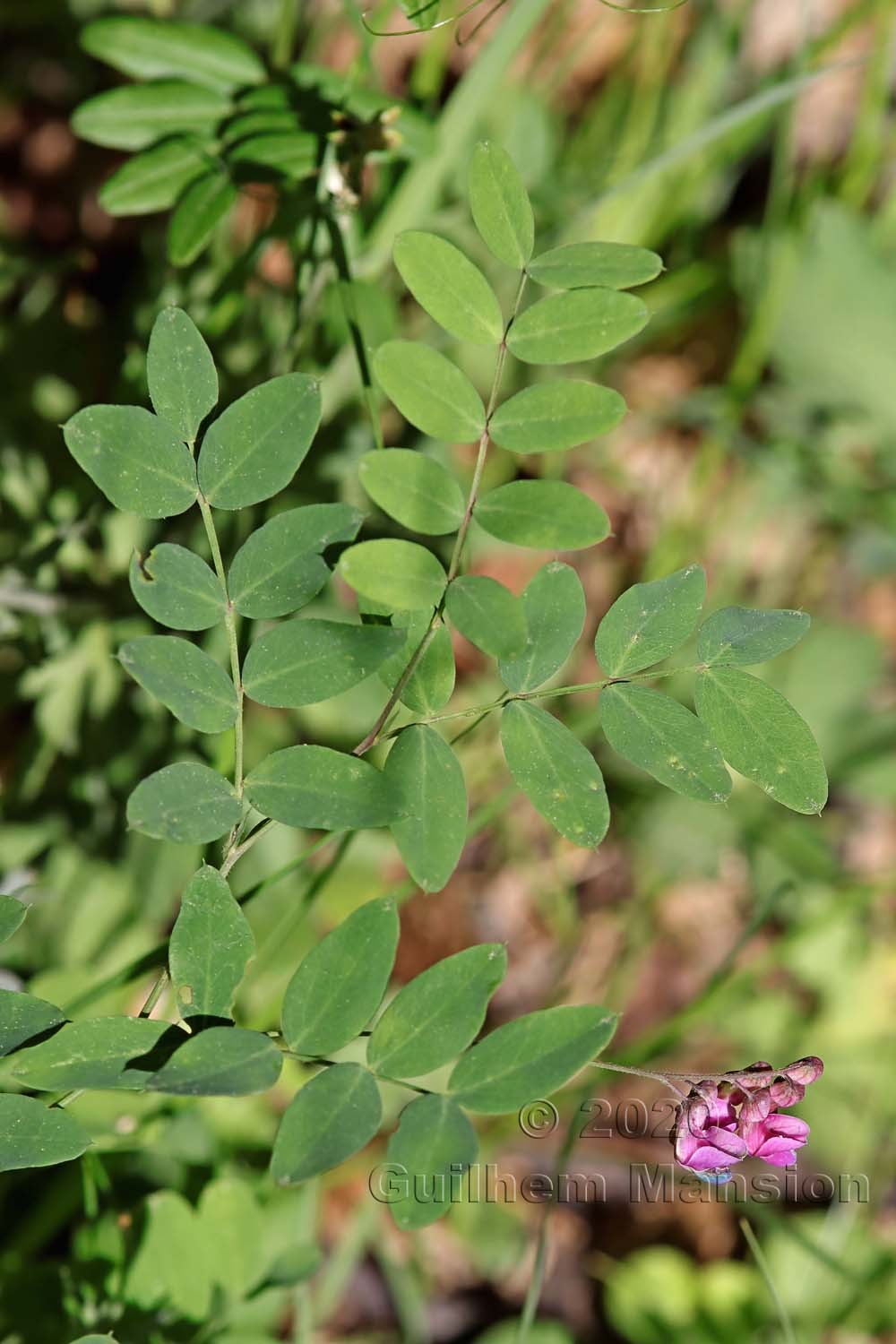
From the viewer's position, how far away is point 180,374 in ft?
2.96

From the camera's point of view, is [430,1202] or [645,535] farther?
[645,535]

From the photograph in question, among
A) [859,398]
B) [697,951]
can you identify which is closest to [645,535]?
[859,398]

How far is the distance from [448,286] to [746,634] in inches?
15.2

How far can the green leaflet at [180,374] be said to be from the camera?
0.89 meters

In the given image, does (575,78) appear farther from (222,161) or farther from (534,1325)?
(534,1325)

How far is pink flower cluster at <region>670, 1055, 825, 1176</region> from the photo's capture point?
0.87m

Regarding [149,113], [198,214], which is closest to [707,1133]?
[198,214]

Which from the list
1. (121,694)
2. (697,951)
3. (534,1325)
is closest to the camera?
(121,694)

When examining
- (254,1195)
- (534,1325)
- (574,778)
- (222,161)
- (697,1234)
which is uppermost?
(222,161)

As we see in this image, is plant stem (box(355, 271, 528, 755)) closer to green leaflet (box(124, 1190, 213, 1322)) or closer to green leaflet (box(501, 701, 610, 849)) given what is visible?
green leaflet (box(501, 701, 610, 849))

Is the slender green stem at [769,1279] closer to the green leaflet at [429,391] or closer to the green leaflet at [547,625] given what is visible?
the green leaflet at [547,625]

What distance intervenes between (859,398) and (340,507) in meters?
1.89

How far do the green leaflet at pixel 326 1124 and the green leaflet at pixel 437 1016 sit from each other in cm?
3

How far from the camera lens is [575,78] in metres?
2.54
